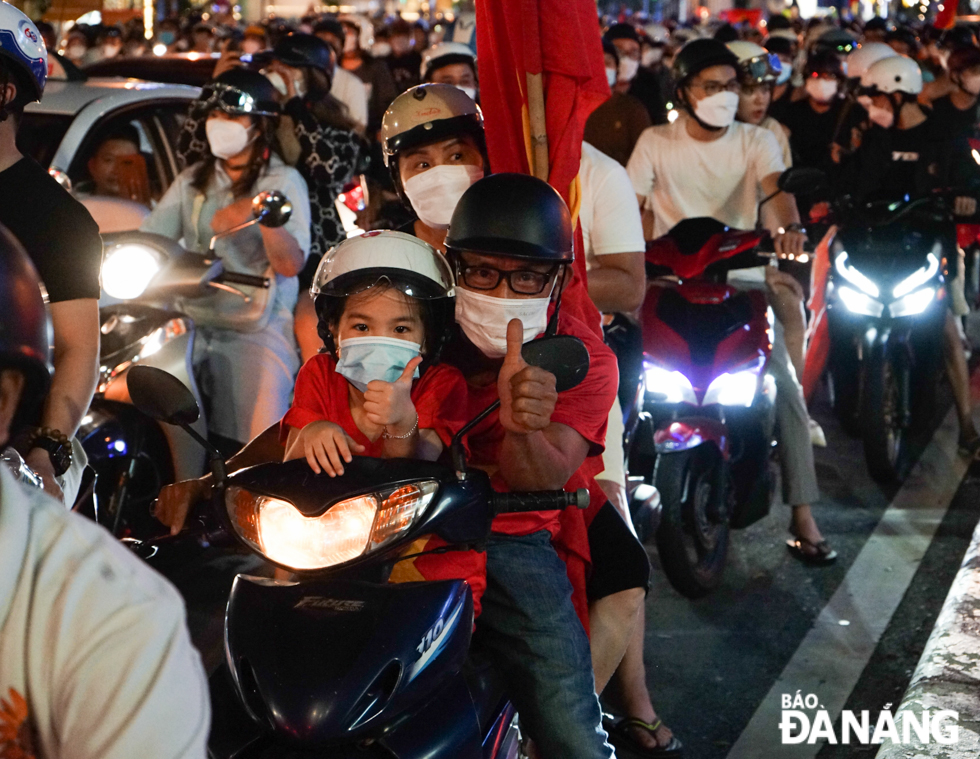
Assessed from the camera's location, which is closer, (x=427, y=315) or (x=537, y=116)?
(x=427, y=315)

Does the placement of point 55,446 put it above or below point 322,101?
below

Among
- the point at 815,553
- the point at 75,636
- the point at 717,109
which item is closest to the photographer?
the point at 75,636

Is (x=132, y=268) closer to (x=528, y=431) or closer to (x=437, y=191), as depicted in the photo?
(x=437, y=191)

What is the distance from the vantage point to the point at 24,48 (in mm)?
2619

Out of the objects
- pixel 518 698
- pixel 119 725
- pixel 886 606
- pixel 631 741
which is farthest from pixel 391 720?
pixel 886 606

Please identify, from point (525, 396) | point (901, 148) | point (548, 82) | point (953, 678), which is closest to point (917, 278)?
point (901, 148)

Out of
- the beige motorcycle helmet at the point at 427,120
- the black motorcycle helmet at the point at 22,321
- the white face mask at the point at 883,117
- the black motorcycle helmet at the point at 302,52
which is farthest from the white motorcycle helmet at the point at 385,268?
the white face mask at the point at 883,117

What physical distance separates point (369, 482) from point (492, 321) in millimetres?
652

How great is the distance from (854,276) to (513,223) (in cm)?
414

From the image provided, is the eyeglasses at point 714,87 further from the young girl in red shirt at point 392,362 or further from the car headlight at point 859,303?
the young girl in red shirt at point 392,362

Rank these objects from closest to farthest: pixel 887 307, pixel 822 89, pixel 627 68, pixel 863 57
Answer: pixel 887 307 < pixel 822 89 < pixel 863 57 < pixel 627 68

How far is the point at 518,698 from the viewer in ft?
8.33

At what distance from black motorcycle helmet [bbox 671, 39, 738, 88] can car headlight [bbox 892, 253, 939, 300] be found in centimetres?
156

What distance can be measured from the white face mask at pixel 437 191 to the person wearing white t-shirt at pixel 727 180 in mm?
2200
